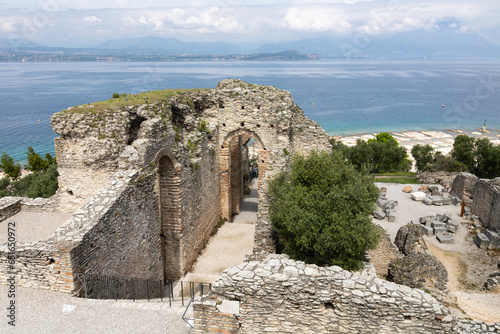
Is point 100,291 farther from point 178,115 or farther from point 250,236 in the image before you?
point 250,236

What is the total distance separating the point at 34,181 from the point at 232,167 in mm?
14565

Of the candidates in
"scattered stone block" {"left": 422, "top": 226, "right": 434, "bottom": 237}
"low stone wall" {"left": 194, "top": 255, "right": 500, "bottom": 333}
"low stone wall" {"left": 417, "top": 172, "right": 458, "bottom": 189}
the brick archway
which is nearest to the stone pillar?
the brick archway

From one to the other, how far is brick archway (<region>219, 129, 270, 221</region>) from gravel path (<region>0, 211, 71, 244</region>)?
7327 millimetres

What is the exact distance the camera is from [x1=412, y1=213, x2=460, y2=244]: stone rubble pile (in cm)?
1650

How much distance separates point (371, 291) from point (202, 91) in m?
11.7

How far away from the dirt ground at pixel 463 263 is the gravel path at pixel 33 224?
12.4m

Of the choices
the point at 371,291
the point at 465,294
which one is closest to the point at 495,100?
the point at 465,294

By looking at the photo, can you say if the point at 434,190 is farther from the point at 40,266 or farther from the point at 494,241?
the point at 40,266

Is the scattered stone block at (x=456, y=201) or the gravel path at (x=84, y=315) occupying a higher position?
the gravel path at (x=84, y=315)

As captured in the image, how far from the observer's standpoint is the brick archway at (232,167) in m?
15.6

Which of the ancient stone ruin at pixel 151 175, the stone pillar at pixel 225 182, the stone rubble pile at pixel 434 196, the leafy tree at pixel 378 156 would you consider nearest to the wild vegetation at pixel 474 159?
the leafy tree at pixel 378 156

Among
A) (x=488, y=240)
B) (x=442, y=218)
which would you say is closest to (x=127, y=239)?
(x=488, y=240)

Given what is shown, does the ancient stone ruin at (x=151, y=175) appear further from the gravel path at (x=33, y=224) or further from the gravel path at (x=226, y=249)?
the gravel path at (x=226, y=249)

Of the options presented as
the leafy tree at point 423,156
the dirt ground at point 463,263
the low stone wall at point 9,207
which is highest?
the low stone wall at point 9,207
